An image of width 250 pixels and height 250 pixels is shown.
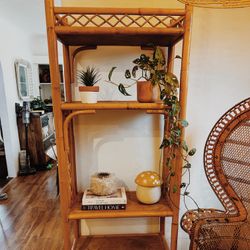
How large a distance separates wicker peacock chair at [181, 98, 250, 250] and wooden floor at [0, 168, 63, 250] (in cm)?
136

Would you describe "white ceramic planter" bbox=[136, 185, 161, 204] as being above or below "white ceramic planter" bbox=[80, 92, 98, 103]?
below

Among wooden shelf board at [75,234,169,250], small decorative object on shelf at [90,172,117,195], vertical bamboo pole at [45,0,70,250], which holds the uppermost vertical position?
vertical bamboo pole at [45,0,70,250]

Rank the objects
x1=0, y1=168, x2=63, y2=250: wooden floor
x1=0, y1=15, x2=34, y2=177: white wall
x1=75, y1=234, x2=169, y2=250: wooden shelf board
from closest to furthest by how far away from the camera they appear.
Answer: x1=75, y1=234, x2=169, y2=250: wooden shelf board, x1=0, y1=168, x2=63, y2=250: wooden floor, x1=0, y1=15, x2=34, y2=177: white wall

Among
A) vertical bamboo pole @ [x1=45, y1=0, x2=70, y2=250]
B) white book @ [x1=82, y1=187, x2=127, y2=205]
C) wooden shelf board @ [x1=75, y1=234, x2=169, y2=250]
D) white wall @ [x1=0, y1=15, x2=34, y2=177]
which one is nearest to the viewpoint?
vertical bamboo pole @ [x1=45, y1=0, x2=70, y2=250]

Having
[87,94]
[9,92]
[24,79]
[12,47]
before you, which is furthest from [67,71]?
[24,79]

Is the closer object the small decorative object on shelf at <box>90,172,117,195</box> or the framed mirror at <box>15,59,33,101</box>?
the small decorative object on shelf at <box>90,172,117,195</box>

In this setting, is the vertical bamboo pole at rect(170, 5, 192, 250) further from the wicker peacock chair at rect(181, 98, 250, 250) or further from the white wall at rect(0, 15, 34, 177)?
the white wall at rect(0, 15, 34, 177)

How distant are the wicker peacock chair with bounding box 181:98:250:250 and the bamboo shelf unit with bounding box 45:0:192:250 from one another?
134mm

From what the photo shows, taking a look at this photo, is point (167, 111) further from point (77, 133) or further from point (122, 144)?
point (77, 133)

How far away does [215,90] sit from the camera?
126 centimetres

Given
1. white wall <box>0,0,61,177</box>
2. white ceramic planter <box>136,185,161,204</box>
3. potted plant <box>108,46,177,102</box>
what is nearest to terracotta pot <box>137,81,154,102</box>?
potted plant <box>108,46,177,102</box>

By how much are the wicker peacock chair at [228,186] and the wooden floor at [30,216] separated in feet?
4.45

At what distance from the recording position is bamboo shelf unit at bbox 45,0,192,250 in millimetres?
864

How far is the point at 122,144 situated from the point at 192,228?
605 mm
